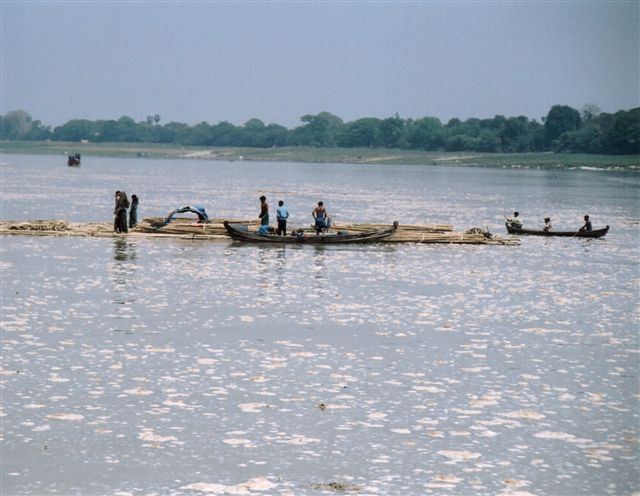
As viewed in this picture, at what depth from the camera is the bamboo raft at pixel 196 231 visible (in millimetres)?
47906

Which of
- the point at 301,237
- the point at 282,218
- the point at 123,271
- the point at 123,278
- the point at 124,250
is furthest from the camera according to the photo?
the point at 282,218

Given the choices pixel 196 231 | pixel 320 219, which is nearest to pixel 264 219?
pixel 320 219

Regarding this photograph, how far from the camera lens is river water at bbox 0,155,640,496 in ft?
48.0

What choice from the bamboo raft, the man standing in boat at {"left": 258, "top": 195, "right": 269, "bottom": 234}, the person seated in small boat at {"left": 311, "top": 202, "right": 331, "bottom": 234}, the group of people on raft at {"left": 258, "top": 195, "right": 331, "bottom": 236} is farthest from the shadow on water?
the person seated in small boat at {"left": 311, "top": 202, "right": 331, "bottom": 234}

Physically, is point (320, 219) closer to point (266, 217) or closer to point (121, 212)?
point (266, 217)

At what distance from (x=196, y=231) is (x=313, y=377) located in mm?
28809

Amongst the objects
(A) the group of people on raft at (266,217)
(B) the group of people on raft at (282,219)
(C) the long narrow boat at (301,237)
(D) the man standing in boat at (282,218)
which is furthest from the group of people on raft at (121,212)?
(D) the man standing in boat at (282,218)

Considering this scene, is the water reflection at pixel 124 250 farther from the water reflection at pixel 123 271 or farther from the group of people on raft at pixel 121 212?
the group of people on raft at pixel 121 212

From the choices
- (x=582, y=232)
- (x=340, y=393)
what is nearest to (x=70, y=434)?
(x=340, y=393)

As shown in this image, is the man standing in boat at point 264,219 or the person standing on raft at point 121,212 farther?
the person standing on raft at point 121,212

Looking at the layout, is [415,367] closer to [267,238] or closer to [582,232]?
[267,238]

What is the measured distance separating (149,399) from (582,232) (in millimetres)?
42232

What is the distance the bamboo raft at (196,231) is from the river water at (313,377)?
24.4 ft

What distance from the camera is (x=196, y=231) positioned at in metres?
48.1
